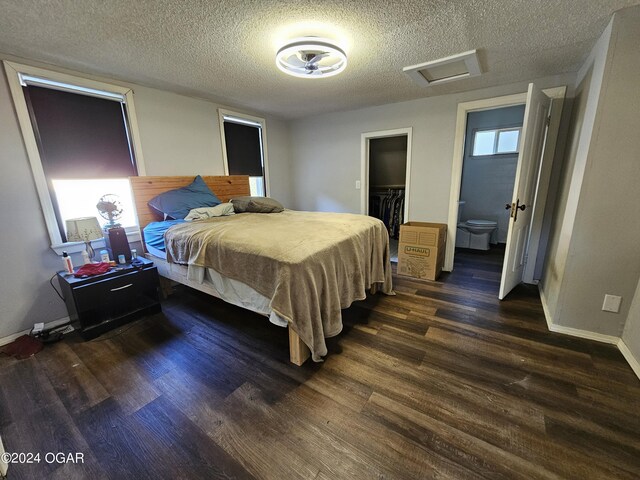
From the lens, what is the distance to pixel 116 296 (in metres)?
2.25

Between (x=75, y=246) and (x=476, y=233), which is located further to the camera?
(x=476, y=233)

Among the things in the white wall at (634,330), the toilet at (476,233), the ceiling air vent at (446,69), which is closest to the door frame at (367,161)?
the ceiling air vent at (446,69)

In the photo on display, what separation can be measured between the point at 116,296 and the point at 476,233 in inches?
195

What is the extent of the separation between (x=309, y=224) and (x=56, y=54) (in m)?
2.41

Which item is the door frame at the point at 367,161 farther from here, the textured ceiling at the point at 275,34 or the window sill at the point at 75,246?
the window sill at the point at 75,246

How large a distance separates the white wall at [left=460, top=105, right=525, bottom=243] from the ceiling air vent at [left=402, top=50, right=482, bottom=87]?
2072 millimetres

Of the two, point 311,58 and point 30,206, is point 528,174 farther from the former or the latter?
point 30,206

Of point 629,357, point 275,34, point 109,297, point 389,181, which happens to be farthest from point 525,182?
point 109,297

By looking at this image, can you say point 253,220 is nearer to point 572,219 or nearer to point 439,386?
point 439,386

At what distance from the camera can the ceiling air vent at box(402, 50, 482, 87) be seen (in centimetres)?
220

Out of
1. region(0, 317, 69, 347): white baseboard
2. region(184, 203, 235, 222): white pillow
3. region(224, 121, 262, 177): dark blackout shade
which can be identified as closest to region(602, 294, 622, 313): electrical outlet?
region(184, 203, 235, 222): white pillow

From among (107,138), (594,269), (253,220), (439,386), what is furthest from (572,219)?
(107,138)

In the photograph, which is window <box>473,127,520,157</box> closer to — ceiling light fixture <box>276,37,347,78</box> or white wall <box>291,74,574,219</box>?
white wall <box>291,74,574,219</box>

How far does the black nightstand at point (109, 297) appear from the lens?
2074 millimetres
